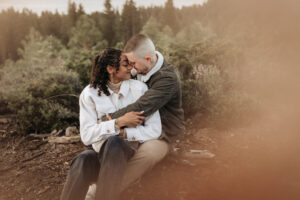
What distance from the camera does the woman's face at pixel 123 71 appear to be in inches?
101

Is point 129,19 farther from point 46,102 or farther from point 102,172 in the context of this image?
point 102,172

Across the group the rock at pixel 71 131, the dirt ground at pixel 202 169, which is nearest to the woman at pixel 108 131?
the dirt ground at pixel 202 169

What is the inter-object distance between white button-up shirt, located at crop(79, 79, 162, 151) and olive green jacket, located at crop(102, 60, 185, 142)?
0.33 feet

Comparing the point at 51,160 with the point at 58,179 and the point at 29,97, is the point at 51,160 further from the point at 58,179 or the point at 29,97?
the point at 29,97

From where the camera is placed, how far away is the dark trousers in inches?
78.6

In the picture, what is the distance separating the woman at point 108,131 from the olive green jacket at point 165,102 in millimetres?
101

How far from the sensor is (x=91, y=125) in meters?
2.35

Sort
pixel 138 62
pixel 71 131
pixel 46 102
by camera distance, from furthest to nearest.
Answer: pixel 46 102, pixel 71 131, pixel 138 62

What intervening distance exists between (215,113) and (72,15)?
3408 centimetres

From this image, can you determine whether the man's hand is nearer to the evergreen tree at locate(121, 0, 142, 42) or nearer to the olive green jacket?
the olive green jacket

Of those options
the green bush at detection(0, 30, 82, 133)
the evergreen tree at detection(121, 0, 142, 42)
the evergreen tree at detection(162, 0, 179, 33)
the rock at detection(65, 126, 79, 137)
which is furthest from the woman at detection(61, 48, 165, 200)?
the evergreen tree at detection(121, 0, 142, 42)

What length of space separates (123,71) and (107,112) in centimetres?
46

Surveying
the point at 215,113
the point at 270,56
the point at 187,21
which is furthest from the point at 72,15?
the point at 215,113

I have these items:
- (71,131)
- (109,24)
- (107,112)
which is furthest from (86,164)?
(109,24)
